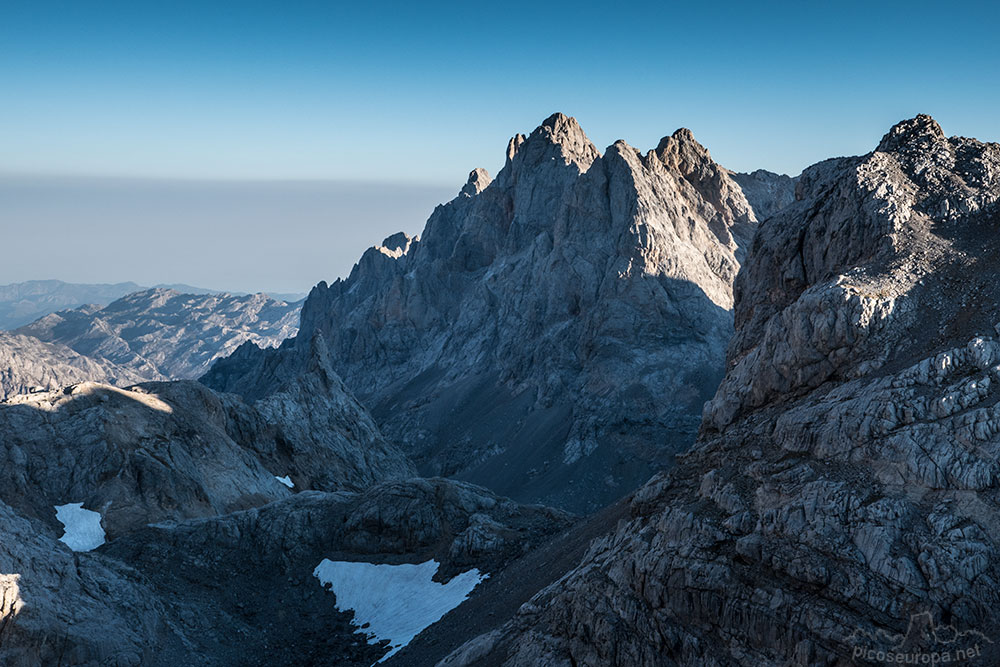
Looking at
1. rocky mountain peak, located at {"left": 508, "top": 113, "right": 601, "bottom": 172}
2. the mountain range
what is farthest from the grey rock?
rocky mountain peak, located at {"left": 508, "top": 113, "right": 601, "bottom": 172}

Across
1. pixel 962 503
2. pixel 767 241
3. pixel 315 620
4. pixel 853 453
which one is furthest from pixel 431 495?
pixel 962 503

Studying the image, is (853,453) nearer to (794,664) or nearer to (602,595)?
(794,664)

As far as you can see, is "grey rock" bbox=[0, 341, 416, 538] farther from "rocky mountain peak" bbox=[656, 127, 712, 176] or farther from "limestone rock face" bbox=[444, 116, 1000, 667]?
"rocky mountain peak" bbox=[656, 127, 712, 176]

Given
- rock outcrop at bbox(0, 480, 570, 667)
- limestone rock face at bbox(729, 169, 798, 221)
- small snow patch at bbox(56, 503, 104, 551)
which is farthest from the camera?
limestone rock face at bbox(729, 169, 798, 221)

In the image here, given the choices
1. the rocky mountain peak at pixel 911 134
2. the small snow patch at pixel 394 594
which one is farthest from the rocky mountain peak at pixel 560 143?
the rocky mountain peak at pixel 911 134

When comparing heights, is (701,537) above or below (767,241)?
below

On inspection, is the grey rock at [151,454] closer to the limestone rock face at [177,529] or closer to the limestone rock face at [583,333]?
the limestone rock face at [177,529]

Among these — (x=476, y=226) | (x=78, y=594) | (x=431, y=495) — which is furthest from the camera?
(x=476, y=226)
